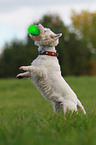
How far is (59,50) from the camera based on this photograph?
98.1ft

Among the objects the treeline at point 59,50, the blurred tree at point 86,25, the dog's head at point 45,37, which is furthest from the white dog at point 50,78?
the blurred tree at point 86,25

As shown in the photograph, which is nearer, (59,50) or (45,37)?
(45,37)

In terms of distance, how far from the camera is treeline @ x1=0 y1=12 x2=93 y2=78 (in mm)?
31234

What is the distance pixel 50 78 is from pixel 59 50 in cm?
2558

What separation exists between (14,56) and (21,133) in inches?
1216

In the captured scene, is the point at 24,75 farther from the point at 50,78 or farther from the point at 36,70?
the point at 50,78

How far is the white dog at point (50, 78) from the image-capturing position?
446cm

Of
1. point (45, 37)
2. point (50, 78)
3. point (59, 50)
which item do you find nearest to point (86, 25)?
point (59, 50)

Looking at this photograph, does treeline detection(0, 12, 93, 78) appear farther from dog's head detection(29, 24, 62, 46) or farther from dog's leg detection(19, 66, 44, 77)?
dog's leg detection(19, 66, 44, 77)

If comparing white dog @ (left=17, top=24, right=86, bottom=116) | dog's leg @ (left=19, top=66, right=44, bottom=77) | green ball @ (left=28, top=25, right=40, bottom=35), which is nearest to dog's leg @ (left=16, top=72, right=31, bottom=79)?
white dog @ (left=17, top=24, right=86, bottom=116)

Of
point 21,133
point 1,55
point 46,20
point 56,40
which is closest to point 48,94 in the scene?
point 56,40

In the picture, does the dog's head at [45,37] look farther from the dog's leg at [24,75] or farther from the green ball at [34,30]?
the dog's leg at [24,75]

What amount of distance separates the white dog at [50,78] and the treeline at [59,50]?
82.2 ft

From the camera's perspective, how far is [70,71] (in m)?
34.1
